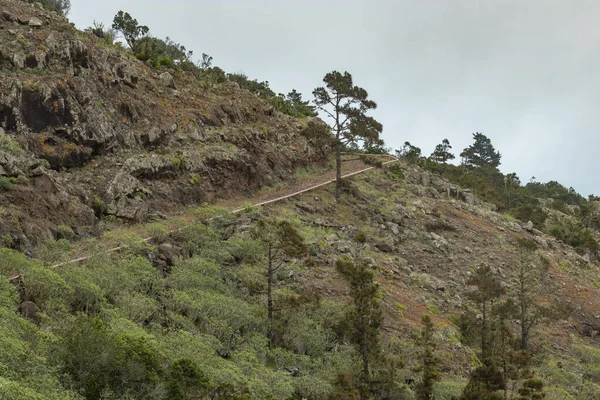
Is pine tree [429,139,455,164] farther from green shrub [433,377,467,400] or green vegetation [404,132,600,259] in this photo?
green shrub [433,377,467,400]

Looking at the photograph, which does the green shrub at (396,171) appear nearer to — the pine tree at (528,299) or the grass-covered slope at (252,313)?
the grass-covered slope at (252,313)

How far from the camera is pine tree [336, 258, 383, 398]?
57.7 ft

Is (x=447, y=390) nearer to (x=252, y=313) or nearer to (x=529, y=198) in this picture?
(x=252, y=313)

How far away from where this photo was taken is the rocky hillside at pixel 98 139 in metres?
21.4

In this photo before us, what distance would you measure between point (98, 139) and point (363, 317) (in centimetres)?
1751

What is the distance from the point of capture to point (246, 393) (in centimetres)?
1244

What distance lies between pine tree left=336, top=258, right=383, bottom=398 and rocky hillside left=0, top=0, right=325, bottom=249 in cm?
1125

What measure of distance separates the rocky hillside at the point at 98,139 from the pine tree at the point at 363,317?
36.9 ft

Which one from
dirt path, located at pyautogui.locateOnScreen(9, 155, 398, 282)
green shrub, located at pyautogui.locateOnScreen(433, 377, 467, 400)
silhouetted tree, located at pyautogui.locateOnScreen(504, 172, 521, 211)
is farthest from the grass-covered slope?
silhouetted tree, located at pyautogui.locateOnScreen(504, 172, 521, 211)

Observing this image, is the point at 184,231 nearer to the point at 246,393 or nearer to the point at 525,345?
the point at 246,393

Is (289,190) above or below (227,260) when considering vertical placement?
above

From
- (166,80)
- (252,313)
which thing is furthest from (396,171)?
(252,313)

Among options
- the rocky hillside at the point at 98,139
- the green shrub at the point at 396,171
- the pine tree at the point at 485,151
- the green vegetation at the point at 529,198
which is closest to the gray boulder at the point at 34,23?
the rocky hillside at the point at 98,139

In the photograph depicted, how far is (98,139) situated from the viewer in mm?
27406
